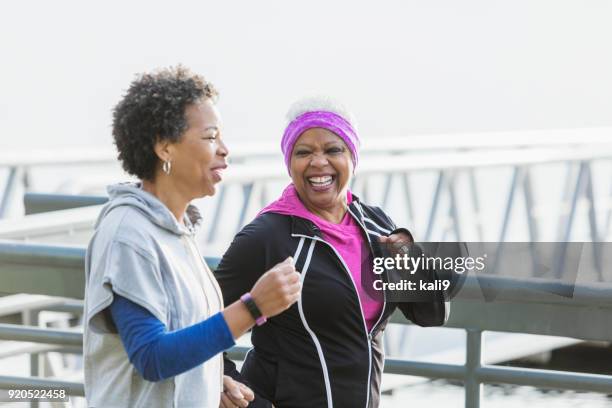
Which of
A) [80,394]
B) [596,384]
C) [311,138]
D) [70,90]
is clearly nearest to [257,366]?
[311,138]

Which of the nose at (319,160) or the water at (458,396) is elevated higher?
the nose at (319,160)

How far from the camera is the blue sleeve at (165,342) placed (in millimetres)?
2562

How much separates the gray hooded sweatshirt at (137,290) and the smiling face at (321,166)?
54 centimetres

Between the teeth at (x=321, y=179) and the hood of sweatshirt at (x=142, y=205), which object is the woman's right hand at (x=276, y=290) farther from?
the teeth at (x=321, y=179)

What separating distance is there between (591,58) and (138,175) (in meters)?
30.6

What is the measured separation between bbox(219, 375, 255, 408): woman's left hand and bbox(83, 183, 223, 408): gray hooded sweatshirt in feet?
0.74

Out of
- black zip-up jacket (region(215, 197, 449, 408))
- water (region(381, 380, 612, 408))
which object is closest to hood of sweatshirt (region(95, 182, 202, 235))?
black zip-up jacket (region(215, 197, 449, 408))

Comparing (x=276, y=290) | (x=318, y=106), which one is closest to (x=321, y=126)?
(x=318, y=106)

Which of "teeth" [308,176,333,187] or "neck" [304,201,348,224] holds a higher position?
"teeth" [308,176,333,187]

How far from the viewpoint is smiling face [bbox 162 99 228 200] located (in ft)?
9.09

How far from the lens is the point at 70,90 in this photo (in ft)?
79.9

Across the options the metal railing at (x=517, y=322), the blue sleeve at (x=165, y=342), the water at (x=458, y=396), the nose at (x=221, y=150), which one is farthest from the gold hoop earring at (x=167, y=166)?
the water at (x=458, y=396)

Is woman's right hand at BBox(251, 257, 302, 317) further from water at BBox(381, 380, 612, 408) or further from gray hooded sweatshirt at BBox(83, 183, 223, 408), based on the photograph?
water at BBox(381, 380, 612, 408)

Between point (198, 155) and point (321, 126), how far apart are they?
1.74 feet
